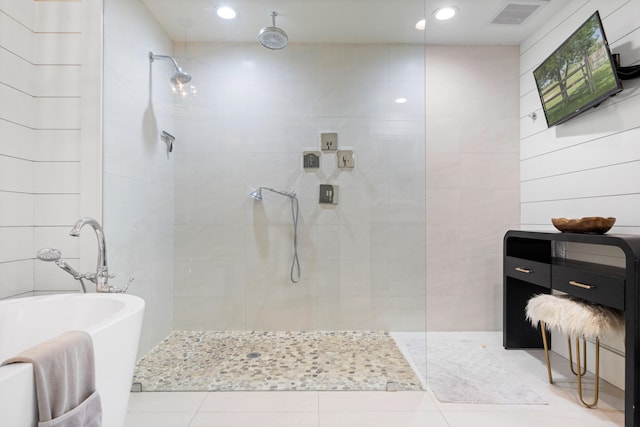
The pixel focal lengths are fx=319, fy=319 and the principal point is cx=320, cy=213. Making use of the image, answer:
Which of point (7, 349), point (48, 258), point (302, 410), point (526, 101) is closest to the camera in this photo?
point (7, 349)

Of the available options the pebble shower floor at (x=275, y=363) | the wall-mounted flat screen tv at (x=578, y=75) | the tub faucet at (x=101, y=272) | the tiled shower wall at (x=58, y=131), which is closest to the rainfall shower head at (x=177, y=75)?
the tiled shower wall at (x=58, y=131)

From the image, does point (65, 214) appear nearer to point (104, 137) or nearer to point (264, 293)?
point (104, 137)

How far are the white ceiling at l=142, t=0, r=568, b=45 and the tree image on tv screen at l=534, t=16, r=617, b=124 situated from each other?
491 mm

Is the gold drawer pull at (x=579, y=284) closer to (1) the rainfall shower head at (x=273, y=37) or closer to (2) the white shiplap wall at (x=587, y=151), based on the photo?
(2) the white shiplap wall at (x=587, y=151)

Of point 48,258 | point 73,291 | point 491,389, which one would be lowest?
point 491,389

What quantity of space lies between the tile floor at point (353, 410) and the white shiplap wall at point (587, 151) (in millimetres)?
461

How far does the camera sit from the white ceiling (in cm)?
212

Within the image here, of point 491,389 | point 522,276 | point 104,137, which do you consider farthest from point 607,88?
point 104,137

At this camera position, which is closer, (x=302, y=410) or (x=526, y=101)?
(x=302, y=410)

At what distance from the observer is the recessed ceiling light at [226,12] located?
2.11m

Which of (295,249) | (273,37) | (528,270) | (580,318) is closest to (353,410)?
(295,249)

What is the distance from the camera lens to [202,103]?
2184 millimetres

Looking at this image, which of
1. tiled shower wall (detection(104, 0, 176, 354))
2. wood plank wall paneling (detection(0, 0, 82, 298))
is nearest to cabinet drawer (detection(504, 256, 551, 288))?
tiled shower wall (detection(104, 0, 176, 354))

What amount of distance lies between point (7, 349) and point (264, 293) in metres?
1.29
